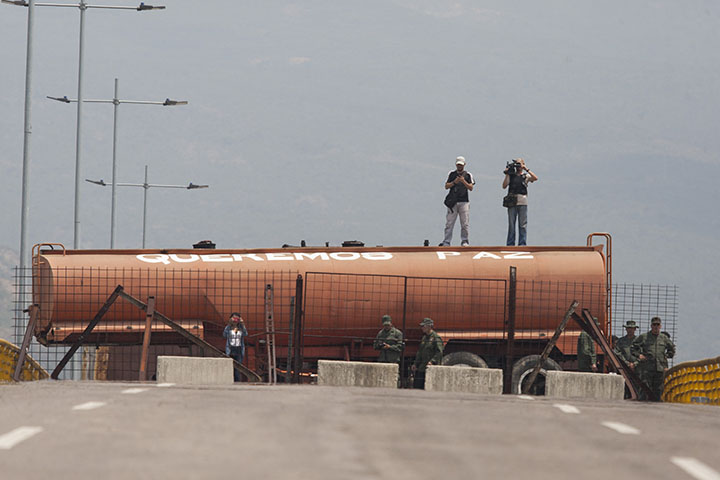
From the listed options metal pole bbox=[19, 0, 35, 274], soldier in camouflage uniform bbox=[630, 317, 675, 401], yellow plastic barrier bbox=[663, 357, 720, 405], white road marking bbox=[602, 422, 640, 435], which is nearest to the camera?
white road marking bbox=[602, 422, 640, 435]

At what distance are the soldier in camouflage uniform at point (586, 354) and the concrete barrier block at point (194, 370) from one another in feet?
22.4

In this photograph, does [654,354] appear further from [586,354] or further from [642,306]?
[642,306]

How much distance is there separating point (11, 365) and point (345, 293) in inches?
258

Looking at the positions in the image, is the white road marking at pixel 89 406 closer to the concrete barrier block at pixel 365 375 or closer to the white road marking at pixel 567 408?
the white road marking at pixel 567 408

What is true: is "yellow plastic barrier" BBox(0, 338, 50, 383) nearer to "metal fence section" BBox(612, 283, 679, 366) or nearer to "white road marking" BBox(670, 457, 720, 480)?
"metal fence section" BBox(612, 283, 679, 366)

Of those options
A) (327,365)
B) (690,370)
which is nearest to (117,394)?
(327,365)

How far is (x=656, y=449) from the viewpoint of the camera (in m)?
9.29

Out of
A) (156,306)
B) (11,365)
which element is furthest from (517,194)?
(11,365)

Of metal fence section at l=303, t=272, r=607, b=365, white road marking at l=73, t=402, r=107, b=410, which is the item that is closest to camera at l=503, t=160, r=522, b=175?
metal fence section at l=303, t=272, r=607, b=365

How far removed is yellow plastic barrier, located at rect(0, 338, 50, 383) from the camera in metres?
22.1

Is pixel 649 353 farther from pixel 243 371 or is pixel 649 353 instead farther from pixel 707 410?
pixel 707 410

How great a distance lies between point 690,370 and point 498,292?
5.02 m

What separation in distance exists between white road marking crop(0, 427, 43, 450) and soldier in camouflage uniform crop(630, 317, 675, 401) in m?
16.9

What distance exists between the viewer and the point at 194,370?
21625 millimetres
